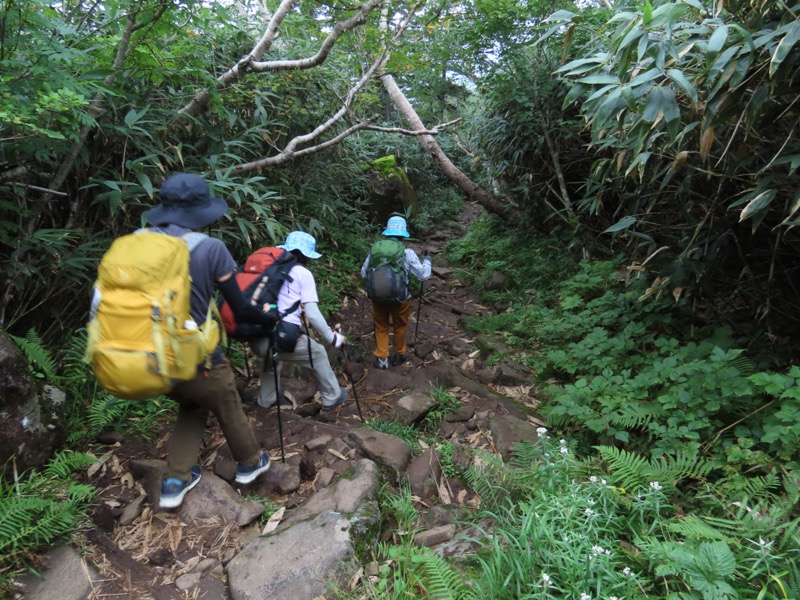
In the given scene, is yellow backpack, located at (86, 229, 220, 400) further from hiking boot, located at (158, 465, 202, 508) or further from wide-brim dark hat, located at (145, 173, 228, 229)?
hiking boot, located at (158, 465, 202, 508)

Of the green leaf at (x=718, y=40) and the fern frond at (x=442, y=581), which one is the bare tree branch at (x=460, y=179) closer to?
the green leaf at (x=718, y=40)

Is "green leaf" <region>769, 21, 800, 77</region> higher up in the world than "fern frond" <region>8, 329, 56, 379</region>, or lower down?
higher up

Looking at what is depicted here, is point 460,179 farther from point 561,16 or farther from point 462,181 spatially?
point 561,16

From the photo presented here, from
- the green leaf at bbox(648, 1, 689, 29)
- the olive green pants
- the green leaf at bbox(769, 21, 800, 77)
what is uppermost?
the green leaf at bbox(648, 1, 689, 29)

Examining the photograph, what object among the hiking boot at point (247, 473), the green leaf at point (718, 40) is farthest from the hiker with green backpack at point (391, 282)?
the green leaf at point (718, 40)

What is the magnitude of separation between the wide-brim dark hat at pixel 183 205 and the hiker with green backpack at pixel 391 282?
2.69m

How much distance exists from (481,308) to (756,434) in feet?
16.4

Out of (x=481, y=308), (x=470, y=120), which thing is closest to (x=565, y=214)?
(x=481, y=308)

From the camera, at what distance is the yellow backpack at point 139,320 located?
2184 millimetres

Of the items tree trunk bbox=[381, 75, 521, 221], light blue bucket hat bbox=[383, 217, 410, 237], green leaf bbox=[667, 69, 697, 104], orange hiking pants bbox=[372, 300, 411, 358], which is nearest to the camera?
green leaf bbox=[667, 69, 697, 104]

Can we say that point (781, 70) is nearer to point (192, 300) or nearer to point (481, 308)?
point (192, 300)

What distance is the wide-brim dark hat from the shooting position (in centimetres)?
258

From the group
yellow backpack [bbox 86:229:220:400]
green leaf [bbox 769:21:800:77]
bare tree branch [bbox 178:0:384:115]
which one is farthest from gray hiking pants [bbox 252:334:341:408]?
green leaf [bbox 769:21:800:77]

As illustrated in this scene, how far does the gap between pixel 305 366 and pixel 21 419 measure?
6.71 feet
